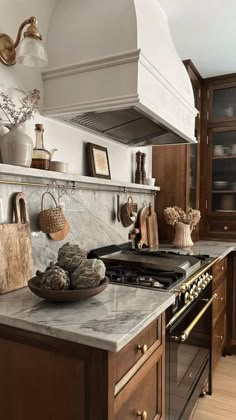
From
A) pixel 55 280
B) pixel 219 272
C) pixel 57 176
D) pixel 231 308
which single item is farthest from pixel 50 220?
pixel 231 308

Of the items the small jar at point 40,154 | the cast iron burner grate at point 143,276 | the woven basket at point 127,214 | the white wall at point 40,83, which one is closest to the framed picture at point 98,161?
the white wall at point 40,83

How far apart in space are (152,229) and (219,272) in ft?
2.12

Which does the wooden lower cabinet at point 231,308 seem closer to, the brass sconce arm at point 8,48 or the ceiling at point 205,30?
the ceiling at point 205,30

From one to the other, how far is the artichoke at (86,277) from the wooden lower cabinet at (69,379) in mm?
210

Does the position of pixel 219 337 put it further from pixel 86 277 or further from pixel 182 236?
pixel 86 277

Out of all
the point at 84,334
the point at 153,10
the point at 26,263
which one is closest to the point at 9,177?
the point at 26,263

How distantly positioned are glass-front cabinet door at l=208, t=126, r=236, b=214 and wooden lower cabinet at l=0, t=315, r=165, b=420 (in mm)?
2417

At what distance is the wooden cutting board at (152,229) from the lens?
2.69 m

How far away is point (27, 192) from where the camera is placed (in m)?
1.50

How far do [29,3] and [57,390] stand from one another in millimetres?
1671

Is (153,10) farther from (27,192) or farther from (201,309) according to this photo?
(201,309)

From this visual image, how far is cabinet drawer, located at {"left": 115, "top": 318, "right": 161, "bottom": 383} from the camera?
0.99 metres

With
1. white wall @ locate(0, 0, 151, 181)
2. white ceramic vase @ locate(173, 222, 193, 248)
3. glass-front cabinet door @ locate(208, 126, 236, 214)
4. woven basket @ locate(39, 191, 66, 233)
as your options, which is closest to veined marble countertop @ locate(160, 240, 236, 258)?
white ceramic vase @ locate(173, 222, 193, 248)

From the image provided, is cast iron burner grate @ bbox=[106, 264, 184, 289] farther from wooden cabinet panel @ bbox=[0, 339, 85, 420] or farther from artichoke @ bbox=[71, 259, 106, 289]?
wooden cabinet panel @ bbox=[0, 339, 85, 420]
